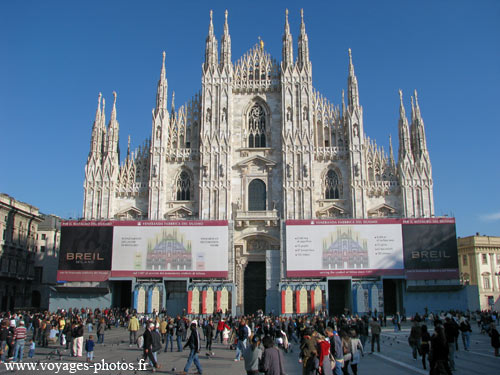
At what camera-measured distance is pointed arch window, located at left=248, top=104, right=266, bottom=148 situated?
51.2 meters

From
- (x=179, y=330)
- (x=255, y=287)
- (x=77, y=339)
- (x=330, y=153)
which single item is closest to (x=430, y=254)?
(x=330, y=153)

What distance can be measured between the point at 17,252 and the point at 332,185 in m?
35.7

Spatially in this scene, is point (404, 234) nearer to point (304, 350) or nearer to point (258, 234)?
point (258, 234)

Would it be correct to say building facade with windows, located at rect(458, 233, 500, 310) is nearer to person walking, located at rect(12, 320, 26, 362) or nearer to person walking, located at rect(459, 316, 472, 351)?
person walking, located at rect(459, 316, 472, 351)

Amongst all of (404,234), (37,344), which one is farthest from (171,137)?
(37,344)

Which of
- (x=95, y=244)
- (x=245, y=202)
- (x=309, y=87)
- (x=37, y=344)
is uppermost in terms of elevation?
(x=309, y=87)

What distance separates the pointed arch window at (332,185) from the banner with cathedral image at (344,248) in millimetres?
4490

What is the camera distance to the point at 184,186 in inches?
1992

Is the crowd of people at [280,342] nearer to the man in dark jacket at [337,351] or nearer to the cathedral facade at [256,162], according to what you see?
the man in dark jacket at [337,351]

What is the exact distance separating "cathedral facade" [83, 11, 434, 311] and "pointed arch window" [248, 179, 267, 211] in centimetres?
10

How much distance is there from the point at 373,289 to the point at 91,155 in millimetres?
29251

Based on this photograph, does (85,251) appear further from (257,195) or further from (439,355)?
(439,355)

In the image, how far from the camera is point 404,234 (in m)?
45.0

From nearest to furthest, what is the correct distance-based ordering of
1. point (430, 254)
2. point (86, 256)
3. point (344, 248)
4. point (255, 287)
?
point (430, 254), point (344, 248), point (86, 256), point (255, 287)
